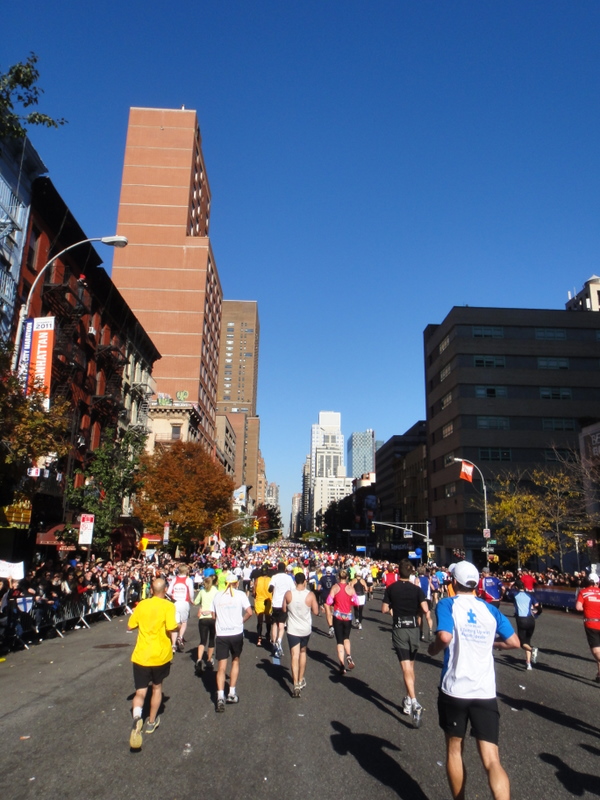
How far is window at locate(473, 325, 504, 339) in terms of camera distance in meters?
67.4

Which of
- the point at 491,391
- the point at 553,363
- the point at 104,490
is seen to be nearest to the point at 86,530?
the point at 104,490

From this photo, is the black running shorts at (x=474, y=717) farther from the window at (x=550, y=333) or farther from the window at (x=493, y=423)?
the window at (x=550, y=333)

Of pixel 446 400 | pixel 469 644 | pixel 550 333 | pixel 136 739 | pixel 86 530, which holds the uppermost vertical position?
pixel 550 333

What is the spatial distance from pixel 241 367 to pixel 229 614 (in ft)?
597

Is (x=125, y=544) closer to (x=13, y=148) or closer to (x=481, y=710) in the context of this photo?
(x=13, y=148)

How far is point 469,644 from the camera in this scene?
4898 millimetres

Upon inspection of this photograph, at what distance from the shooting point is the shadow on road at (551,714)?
761cm

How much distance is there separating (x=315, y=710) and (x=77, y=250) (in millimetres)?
29556

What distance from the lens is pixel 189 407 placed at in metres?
68.3

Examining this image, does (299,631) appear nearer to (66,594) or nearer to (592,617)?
(592,617)

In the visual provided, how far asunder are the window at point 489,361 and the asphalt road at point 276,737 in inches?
2245

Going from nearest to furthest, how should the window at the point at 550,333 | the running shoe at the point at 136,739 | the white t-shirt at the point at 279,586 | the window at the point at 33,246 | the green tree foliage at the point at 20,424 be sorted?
the running shoe at the point at 136,739 < the white t-shirt at the point at 279,586 < the green tree foliage at the point at 20,424 < the window at the point at 33,246 < the window at the point at 550,333

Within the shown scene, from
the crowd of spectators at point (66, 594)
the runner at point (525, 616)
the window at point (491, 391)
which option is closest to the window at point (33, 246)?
the crowd of spectators at point (66, 594)

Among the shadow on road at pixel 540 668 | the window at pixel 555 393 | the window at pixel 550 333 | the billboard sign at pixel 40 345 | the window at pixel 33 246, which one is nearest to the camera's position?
the shadow on road at pixel 540 668
